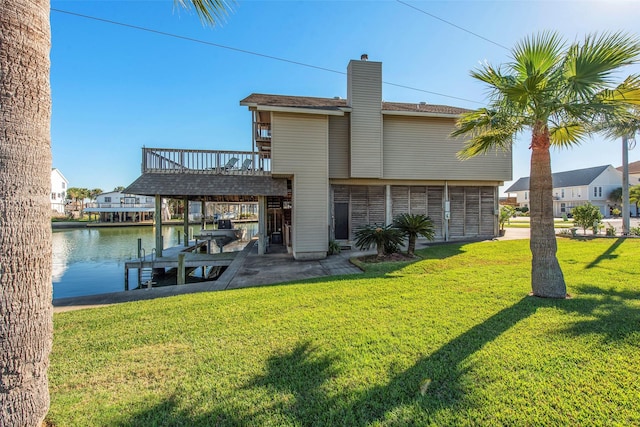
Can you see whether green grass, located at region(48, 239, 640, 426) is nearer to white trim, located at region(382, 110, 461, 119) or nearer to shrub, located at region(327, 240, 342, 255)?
shrub, located at region(327, 240, 342, 255)

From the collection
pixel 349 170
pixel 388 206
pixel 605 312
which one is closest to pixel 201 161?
pixel 349 170

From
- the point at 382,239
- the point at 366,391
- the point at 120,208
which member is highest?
the point at 120,208

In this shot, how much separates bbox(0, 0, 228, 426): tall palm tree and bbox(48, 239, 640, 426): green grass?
28.6 inches

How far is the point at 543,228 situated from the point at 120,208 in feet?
185

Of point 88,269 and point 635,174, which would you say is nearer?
point 88,269

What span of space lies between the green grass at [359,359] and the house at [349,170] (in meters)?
5.83

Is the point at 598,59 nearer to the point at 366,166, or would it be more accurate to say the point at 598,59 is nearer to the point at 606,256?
the point at 606,256

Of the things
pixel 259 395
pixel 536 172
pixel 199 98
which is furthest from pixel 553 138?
pixel 199 98

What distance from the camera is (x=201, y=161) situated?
1120 cm

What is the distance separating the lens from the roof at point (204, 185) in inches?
404

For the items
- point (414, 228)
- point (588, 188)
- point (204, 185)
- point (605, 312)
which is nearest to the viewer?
point (605, 312)

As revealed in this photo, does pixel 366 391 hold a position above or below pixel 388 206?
below

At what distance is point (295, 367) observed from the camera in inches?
116

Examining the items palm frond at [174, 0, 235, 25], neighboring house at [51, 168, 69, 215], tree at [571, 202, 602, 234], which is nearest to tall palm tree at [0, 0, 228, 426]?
palm frond at [174, 0, 235, 25]
